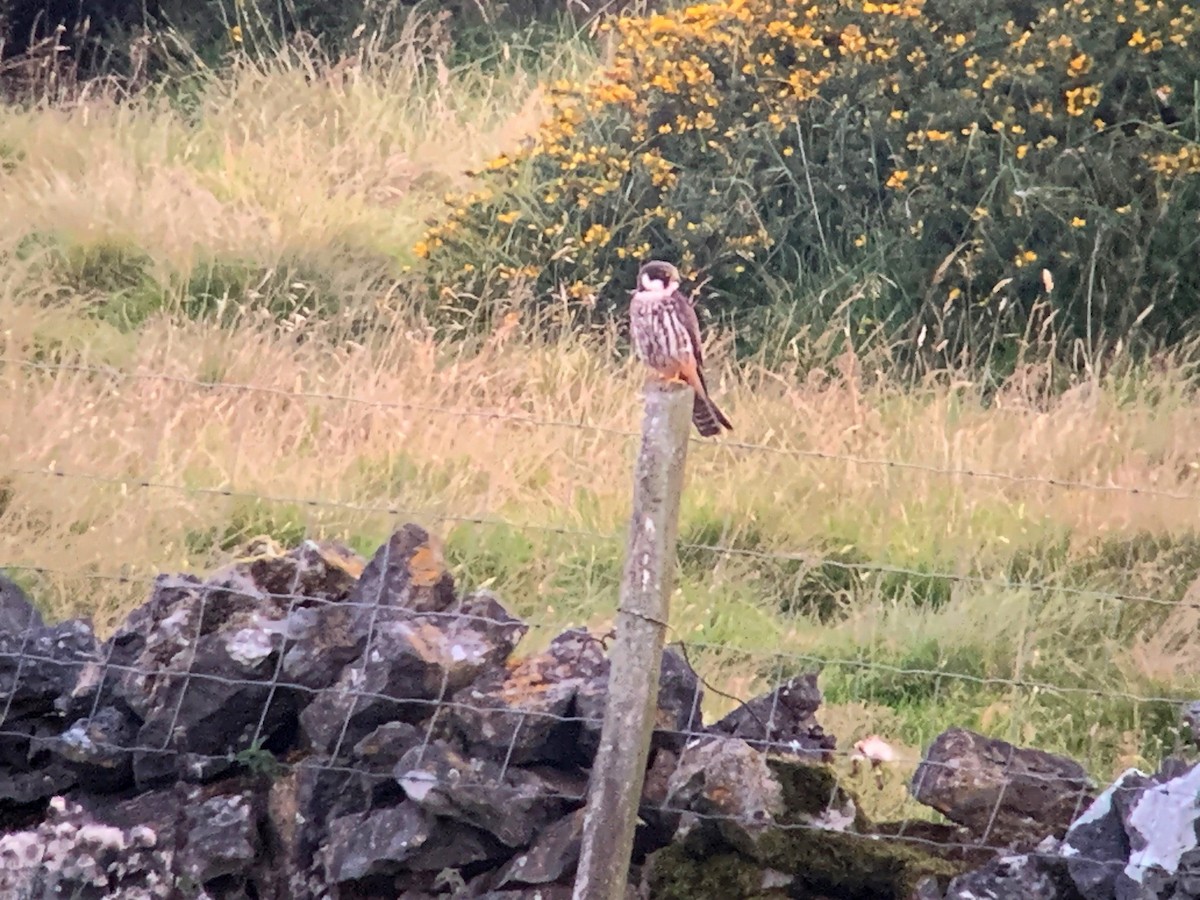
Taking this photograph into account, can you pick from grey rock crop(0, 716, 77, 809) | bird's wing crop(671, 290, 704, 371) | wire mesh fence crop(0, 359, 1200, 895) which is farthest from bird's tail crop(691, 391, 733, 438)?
grey rock crop(0, 716, 77, 809)

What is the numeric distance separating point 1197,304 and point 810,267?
183 centimetres

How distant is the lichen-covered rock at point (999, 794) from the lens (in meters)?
3.59

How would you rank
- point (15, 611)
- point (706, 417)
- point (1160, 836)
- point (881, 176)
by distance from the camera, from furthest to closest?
point (881, 176) < point (706, 417) < point (15, 611) < point (1160, 836)

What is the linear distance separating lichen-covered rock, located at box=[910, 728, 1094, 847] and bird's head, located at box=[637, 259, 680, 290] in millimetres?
1943

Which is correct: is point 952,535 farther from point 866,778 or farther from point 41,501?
point 41,501

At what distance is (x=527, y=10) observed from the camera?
511 inches

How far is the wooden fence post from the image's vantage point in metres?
3.38

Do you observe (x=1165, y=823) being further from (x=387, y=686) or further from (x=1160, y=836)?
(x=387, y=686)

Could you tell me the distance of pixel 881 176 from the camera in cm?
934

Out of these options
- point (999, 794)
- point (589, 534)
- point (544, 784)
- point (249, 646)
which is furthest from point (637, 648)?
point (249, 646)

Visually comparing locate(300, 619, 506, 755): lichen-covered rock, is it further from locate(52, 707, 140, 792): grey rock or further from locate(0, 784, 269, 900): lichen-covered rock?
locate(52, 707, 140, 792): grey rock

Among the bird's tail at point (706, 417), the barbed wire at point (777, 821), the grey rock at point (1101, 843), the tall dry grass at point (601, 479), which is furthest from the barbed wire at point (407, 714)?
the bird's tail at point (706, 417)

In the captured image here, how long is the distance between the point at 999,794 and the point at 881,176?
6136 mm

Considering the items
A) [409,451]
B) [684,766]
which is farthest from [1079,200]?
[684,766]
